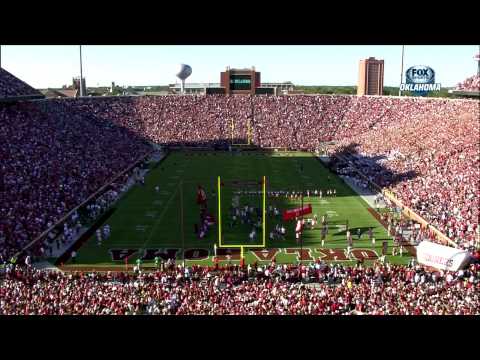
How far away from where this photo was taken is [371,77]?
8312 cm

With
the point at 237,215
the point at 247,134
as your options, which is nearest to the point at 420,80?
the point at 247,134

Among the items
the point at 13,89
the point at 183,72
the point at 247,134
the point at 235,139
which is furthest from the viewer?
the point at 183,72

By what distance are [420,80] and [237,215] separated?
4163 centimetres

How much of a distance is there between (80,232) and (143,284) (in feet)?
32.1

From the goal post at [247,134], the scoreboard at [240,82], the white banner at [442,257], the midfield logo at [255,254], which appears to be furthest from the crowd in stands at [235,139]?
the midfield logo at [255,254]

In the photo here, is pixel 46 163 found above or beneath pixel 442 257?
above

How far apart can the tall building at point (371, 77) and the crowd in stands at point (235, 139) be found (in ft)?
54.6

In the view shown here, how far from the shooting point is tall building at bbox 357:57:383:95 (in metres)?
81.9

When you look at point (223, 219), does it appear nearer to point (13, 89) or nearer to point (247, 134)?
point (13, 89)

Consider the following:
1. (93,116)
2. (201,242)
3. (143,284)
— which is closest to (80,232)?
(201,242)

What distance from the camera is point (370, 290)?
14.6 meters

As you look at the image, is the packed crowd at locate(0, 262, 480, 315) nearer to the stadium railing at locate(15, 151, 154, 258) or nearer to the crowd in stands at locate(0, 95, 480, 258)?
the stadium railing at locate(15, 151, 154, 258)
